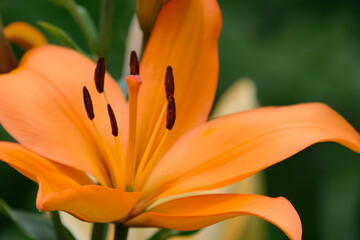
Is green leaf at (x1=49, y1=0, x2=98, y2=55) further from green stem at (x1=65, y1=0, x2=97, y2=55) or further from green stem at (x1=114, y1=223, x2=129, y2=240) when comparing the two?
green stem at (x1=114, y1=223, x2=129, y2=240)

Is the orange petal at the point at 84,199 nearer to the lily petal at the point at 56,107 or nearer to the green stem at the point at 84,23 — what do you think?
the lily petal at the point at 56,107

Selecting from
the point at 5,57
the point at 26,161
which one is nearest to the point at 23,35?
the point at 5,57

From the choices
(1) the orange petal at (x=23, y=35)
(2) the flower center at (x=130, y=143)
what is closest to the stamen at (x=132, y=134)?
(2) the flower center at (x=130, y=143)

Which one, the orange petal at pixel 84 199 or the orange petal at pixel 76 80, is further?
the orange petal at pixel 76 80

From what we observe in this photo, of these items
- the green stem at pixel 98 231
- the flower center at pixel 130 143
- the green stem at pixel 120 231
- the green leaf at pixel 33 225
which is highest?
the flower center at pixel 130 143

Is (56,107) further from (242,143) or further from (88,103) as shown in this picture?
(242,143)

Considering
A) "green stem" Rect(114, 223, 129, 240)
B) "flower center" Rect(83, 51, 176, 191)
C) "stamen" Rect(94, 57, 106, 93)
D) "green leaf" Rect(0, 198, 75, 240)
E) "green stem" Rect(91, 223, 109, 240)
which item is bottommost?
"green leaf" Rect(0, 198, 75, 240)

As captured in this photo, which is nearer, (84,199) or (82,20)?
(84,199)

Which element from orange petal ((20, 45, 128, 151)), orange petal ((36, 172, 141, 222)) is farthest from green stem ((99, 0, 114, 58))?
orange petal ((36, 172, 141, 222))
